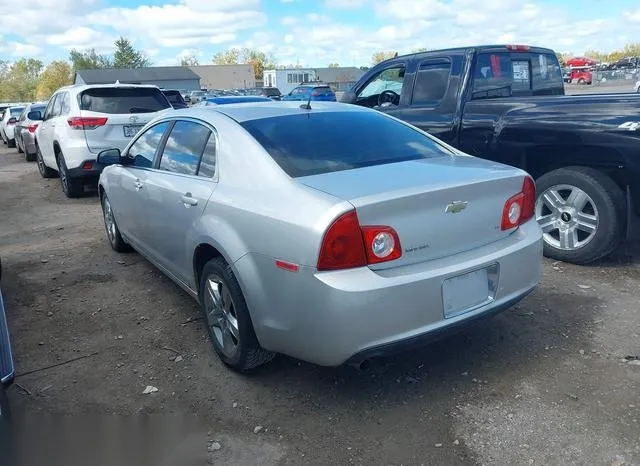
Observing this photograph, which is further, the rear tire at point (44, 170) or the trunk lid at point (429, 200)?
the rear tire at point (44, 170)

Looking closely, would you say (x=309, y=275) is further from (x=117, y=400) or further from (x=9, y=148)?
(x=9, y=148)

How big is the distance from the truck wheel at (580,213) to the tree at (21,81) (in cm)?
10922

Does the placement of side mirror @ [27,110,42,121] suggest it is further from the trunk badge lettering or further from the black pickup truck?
the trunk badge lettering

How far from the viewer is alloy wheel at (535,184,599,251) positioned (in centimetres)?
502

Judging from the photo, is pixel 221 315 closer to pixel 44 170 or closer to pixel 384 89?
pixel 384 89

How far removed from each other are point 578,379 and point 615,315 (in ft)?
3.57

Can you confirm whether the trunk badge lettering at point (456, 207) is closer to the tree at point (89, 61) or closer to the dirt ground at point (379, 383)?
the dirt ground at point (379, 383)

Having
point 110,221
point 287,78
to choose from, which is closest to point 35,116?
point 110,221

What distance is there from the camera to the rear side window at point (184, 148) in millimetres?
3881

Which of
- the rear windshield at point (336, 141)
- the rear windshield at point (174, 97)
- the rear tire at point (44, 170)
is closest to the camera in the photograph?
the rear windshield at point (336, 141)

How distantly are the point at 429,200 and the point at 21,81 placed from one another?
405 feet

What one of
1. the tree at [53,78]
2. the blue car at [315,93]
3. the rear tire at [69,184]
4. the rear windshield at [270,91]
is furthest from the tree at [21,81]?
the rear tire at [69,184]

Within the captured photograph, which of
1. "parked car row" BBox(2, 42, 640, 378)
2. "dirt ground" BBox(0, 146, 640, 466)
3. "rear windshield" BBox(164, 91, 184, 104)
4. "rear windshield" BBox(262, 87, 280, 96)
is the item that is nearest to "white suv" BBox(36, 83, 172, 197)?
"parked car row" BBox(2, 42, 640, 378)

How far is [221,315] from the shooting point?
140 inches
